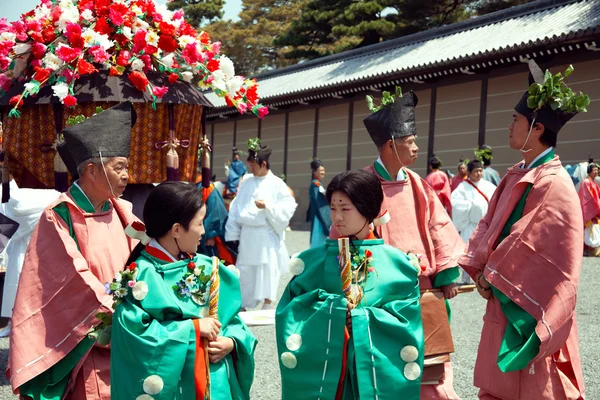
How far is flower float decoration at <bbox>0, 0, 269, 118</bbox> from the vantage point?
3.84m

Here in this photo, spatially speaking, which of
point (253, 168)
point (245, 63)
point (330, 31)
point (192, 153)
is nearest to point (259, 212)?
point (253, 168)

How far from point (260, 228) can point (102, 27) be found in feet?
15.7

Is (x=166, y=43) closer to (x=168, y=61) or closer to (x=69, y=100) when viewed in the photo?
(x=168, y=61)

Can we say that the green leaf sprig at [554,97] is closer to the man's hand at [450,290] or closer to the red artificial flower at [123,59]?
the man's hand at [450,290]

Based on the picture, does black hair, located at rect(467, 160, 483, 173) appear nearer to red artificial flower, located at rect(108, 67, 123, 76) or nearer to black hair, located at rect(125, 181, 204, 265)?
red artificial flower, located at rect(108, 67, 123, 76)

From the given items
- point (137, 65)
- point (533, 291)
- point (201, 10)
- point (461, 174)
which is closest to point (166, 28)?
point (137, 65)

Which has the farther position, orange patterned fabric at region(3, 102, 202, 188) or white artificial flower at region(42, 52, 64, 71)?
orange patterned fabric at region(3, 102, 202, 188)

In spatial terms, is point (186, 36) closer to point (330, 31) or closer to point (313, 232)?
point (313, 232)

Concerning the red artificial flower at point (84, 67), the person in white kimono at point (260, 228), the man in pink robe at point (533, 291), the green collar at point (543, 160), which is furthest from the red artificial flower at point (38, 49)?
the person in white kimono at point (260, 228)

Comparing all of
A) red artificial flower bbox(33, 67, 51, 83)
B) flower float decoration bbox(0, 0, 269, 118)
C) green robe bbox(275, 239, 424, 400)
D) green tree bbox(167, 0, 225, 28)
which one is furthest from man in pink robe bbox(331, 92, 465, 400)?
green tree bbox(167, 0, 225, 28)

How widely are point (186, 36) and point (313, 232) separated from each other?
20.0ft

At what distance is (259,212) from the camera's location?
849 centimetres

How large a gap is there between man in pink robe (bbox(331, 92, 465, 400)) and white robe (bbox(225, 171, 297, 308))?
13.4 feet

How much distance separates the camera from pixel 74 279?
3254 millimetres
